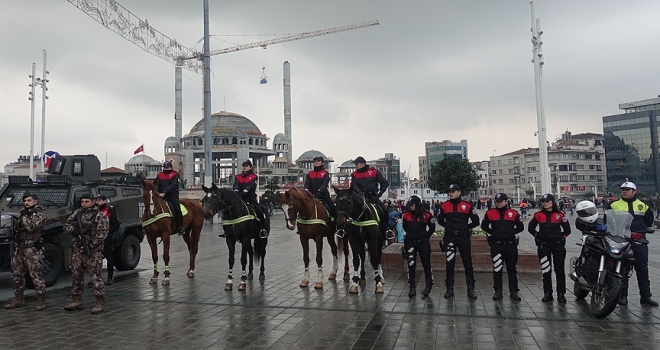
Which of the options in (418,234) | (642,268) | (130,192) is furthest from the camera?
(130,192)

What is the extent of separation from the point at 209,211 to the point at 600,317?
6699 mm

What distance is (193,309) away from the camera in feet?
25.7

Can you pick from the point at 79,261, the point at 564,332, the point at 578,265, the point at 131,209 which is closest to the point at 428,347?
the point at 564,332

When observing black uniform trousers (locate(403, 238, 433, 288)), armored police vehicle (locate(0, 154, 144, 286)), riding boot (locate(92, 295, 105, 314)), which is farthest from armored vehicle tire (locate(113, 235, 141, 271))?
black uniform trousers (locate(403, 238, 433, 288))

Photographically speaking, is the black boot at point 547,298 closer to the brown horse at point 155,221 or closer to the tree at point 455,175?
the brown horse at point 155,221

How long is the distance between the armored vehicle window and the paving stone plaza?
3.47 meters

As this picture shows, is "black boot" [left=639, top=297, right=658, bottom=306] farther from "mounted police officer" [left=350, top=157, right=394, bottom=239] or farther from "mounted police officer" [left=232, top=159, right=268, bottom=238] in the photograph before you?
"mounted police officer" [left=232, top=159, right=268, bottom=238]

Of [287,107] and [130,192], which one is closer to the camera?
[130,192]

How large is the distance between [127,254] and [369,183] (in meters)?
6.51

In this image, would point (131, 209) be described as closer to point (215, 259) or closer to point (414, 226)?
point (215, 259)

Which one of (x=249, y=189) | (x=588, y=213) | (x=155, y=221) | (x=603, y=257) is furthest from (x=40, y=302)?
(x=588, y=213)

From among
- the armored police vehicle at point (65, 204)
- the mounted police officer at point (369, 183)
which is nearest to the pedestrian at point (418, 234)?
the mounted police officer at point (369, 183)

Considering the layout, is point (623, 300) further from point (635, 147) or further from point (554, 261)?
point (635, 147)

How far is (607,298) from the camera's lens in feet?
22.2
